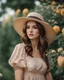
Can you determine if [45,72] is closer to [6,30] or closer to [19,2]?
[6,30]

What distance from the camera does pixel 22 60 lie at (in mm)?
3887

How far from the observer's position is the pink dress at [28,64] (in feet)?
12.6

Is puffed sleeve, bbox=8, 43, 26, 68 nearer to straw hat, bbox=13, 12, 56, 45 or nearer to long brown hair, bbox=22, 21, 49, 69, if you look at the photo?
long brown hair, bbox=22, 21, 49, 69

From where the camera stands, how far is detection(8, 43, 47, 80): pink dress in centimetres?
385

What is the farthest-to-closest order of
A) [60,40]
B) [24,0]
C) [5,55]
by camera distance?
[24,0] < [5,55] < [60,40]

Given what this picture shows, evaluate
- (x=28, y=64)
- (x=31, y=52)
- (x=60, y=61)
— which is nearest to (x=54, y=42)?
(x=60, y=61)

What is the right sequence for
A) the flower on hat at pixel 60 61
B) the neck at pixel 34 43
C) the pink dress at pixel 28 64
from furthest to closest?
1. the flower on hat at pixel 60 61
2. the neck at pixel 34 43
3. the pink dress at pixel 28 64

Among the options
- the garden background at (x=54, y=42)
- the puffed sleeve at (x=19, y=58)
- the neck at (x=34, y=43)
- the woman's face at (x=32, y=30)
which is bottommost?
the garden background at (x=54, y=42)

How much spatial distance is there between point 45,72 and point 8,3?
6533 mm

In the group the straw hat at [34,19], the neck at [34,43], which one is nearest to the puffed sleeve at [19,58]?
the neck at [34,43]

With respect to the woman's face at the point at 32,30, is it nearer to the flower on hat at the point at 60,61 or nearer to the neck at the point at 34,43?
the neck at the point at 34,43

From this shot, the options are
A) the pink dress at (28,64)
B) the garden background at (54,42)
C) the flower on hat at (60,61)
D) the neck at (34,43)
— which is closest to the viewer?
the pink dress at (28,64)

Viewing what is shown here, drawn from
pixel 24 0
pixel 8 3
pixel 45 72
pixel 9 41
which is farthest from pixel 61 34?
pixel 8 3

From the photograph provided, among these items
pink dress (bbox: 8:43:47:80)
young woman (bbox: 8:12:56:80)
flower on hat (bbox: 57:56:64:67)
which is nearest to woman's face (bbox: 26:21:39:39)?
young woman (bbox: 8:12:56:80)
